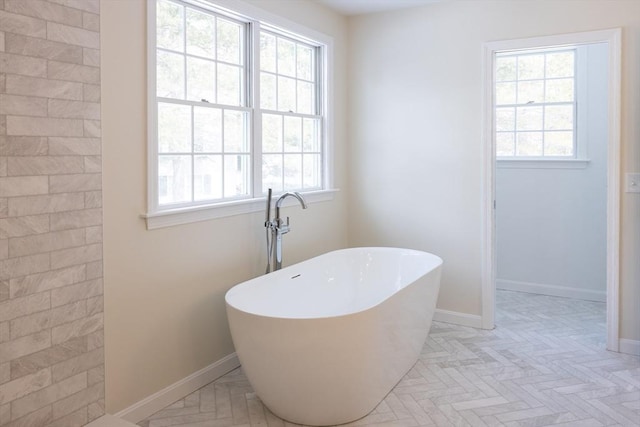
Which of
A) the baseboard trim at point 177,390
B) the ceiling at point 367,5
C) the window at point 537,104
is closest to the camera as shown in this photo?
the baseboard trim at point 177,390

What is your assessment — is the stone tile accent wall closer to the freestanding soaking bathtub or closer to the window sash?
the window sash

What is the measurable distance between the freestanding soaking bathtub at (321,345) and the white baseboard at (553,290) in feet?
7.12

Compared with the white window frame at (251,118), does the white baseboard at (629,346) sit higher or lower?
lower

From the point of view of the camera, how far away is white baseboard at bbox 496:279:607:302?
489 centimetres

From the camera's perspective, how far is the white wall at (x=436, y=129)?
3770 mm

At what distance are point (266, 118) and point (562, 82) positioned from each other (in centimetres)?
292

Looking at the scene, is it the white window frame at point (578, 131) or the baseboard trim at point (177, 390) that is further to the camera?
the white window frame at point (578, 131)

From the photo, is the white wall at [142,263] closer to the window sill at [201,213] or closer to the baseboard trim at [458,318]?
the window sill at [201,213]

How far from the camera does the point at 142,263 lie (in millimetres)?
2744

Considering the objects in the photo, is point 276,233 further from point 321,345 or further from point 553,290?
point 553,290

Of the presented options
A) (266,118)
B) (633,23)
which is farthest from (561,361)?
(266,118)

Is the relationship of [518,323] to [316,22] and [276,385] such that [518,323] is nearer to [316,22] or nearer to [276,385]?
[276,385]


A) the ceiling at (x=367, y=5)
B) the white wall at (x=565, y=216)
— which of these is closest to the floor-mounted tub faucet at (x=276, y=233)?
the ceiling at (x=367, y=5)

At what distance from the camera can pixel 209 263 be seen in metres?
3.19
